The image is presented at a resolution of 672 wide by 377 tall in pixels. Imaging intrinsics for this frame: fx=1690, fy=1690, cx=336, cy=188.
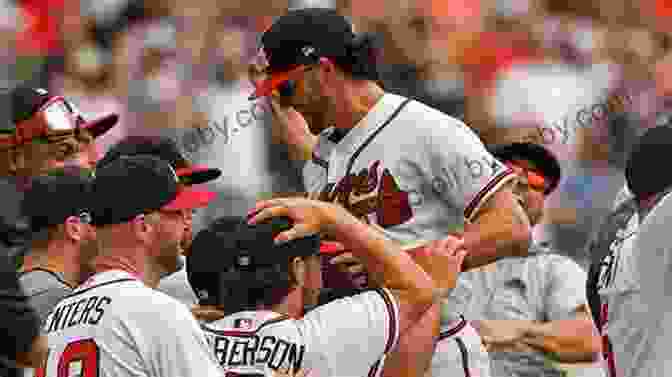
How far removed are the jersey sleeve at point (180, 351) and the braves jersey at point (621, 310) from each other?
1335 millimetres

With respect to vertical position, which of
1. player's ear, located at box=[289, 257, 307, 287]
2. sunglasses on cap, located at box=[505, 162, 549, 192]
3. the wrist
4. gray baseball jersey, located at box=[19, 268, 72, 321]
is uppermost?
the wrist

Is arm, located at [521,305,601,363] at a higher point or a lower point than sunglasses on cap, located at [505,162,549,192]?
lower

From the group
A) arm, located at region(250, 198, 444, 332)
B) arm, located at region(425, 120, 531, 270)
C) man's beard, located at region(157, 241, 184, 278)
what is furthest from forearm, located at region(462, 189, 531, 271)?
man's beard, located at region(157, 241, 184, 278)

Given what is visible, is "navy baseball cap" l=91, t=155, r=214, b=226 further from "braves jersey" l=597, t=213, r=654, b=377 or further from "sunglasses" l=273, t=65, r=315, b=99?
"braves jersey" l=597, t=213, r=654, b=377

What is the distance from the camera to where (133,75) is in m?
11.2

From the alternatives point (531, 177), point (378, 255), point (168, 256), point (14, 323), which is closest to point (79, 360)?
point (168, 256)

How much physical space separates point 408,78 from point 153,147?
4.33 m

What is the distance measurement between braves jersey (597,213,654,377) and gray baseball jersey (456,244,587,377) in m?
1.72

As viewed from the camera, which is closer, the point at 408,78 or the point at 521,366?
the point at 521,366

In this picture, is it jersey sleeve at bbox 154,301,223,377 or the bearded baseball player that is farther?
the bearded baseball player

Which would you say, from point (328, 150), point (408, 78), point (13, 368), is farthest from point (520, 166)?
point (13, 368)

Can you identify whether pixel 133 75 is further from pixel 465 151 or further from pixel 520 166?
pixel 465 151

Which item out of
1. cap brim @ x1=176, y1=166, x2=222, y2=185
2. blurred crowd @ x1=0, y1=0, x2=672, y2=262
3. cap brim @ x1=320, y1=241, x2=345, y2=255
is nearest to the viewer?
cap brim @ x1=320, y1=241, x2=345, y2=255

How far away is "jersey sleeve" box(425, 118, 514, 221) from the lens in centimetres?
566
